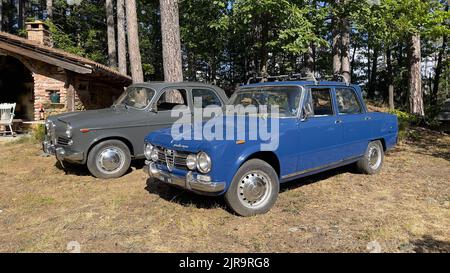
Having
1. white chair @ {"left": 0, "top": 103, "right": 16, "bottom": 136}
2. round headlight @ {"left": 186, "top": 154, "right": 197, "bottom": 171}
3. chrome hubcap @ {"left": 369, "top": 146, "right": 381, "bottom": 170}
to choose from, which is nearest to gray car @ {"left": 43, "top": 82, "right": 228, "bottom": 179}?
round headlight @ {"left": 186, "top": 154, "right": 197, "bottom": 171}

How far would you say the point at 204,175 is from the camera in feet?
14.4

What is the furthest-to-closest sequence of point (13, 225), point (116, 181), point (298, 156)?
point (116, 181), point (298, 156), point (13, 225)

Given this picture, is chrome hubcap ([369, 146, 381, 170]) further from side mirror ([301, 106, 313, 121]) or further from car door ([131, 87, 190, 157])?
car door ([131, 87, 190, 157])

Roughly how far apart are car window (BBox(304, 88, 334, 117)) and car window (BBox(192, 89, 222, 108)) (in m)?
2.59

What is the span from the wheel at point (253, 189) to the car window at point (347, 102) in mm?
2044

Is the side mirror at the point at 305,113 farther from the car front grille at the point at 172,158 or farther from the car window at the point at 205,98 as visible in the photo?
the car window at the point at 205,98

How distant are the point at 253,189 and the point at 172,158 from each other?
1165 millimetres

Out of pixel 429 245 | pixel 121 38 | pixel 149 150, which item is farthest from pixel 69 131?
pixel 121 38

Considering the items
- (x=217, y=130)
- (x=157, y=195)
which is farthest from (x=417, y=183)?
(x=157, y=195)

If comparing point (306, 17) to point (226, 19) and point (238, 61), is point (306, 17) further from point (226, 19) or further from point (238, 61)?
point (238, 61)

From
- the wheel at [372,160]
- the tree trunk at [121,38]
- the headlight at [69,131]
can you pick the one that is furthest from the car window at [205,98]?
the tree trunk at [121,38]

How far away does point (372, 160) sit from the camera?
23.0ft

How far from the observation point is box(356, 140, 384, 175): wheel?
6770 millimetres

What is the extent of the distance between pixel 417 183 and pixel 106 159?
576 cm
